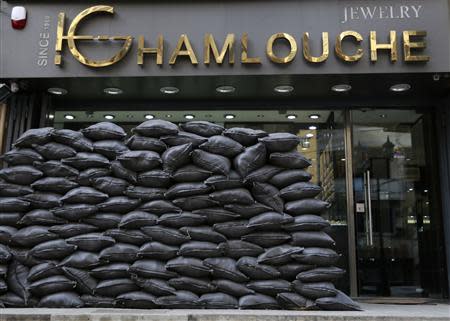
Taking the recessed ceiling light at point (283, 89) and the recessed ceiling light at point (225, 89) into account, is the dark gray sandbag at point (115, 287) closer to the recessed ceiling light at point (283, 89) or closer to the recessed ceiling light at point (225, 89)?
the recessed ceiling light at point (225, 89)

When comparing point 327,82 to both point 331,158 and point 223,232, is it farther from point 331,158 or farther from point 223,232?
point 223,232

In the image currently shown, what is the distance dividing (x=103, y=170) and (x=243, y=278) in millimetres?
1856

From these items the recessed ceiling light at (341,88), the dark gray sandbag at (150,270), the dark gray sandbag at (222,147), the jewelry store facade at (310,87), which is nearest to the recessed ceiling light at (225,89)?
the jewelry store facade at (310,87)

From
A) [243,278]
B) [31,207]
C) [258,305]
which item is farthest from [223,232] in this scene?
[31,207]

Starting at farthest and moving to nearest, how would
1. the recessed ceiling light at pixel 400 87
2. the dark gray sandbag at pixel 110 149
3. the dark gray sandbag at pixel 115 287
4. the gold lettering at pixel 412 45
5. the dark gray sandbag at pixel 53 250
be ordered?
the recessed ceiling light at pixel 400 87, the gold lettering at pixel 412 45, the dark gray sandbag at pixel 110 149, the dark gray sandbag at pixel 53 250, the dark gray sandbag at pixel 115 287

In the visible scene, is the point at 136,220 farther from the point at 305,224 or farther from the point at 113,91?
the point at 113,91

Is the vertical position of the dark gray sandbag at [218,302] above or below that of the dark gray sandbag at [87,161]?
below

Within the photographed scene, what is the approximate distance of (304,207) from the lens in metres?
5.00

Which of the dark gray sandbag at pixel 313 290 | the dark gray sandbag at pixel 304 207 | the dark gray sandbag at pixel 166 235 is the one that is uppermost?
the dark gray sandbag at pixel 304 207

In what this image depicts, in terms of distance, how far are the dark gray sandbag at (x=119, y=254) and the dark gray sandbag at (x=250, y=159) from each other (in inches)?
52.3

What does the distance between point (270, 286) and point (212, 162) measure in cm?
136

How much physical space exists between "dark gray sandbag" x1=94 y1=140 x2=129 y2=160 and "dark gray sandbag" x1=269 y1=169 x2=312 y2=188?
5.36 feet

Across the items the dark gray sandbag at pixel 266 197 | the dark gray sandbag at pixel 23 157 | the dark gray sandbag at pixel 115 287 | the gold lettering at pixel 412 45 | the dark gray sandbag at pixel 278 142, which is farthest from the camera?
the gold lettering at pixel 412 45

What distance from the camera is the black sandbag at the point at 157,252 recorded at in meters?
4.78
